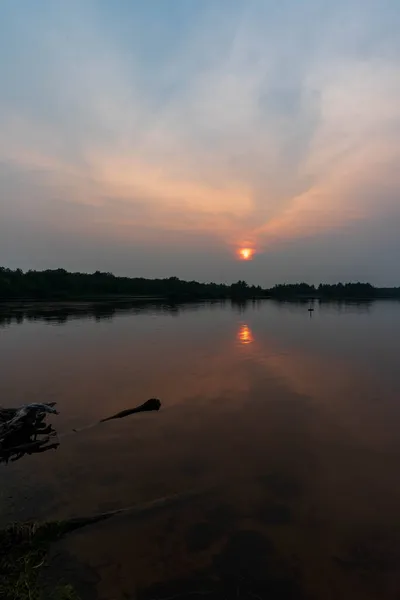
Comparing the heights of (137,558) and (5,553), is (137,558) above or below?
below

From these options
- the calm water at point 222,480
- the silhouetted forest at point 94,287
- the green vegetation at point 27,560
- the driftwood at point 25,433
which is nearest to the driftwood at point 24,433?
the driftwood at point 25,433

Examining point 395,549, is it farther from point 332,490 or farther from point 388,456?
point 388,456

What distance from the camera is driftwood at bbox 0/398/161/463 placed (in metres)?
13.6

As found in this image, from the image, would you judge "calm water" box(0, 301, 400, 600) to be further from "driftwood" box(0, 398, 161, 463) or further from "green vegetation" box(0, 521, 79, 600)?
"driftwood" box(0, 398, 161, 463)

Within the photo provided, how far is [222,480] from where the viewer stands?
11953 millimetres

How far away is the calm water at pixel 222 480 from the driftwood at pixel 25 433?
22.9 inches

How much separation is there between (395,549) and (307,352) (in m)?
28.0

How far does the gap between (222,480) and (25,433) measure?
306 inches

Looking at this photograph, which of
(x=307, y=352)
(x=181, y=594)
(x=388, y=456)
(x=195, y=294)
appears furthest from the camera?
(x=195, y=294)

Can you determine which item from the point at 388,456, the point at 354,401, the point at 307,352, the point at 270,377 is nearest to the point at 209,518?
the point at 388,456

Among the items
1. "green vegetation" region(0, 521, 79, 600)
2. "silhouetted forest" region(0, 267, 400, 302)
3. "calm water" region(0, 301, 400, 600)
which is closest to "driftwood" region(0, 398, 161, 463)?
"calm water" region(0, 301, 400, 600)

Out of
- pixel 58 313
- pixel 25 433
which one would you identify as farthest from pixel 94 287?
pixel 25 433

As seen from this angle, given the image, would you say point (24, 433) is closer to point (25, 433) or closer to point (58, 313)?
point (25, 433)

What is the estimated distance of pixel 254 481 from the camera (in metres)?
11.9
